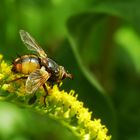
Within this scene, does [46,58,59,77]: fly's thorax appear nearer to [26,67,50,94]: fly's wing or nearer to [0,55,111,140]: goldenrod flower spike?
[26,67,50,94]: fly's wing

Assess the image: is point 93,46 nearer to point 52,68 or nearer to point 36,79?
point 52,68

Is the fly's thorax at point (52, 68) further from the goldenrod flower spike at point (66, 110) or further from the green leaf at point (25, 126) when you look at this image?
the green leaf at point (25, 126)

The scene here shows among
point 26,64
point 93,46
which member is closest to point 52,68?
point 26,64

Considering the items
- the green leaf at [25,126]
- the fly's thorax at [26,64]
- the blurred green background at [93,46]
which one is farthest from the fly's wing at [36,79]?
the green leaf at [25,126]

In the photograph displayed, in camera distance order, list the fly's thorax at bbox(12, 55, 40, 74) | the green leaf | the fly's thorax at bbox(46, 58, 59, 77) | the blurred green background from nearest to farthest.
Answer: the fly's thorax at bbox(12, 55, 40, 74) → the fly's thorax at bbox(46, 58, 59, 77) → the blurred green background → the green leaf

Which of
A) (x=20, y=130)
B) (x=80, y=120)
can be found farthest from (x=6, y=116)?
(x=80, y=120)

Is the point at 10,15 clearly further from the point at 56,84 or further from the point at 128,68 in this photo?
the point at 56,84

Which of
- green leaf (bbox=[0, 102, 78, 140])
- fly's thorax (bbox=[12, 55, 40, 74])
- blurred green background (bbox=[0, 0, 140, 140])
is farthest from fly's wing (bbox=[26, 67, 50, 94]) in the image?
green leaf (bbox=[0, 102, 78, 140])
